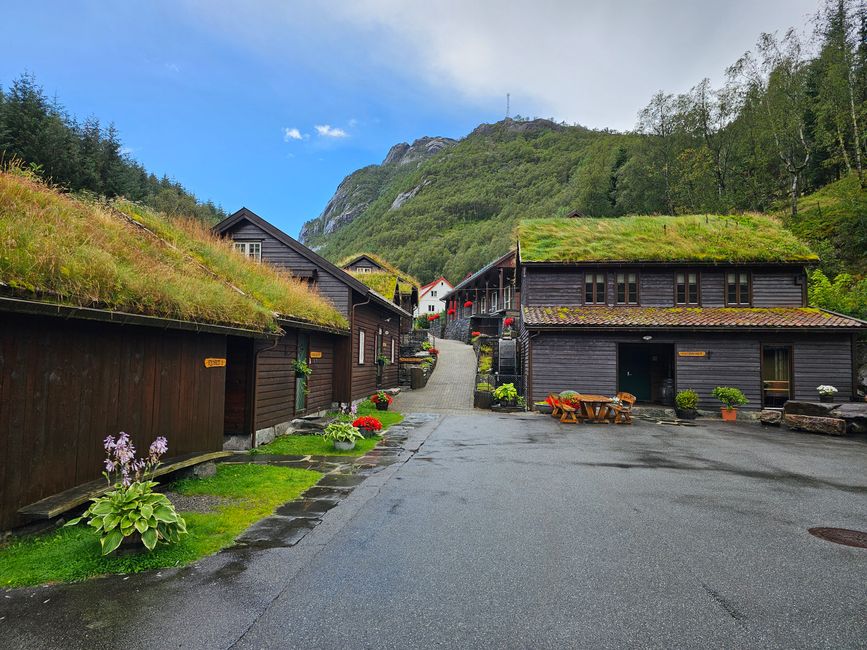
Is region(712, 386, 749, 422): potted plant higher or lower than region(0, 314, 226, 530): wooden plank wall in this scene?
lower

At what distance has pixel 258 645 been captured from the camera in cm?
337

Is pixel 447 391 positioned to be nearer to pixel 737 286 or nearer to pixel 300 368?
pixel 300 368

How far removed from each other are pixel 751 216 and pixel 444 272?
2624 inches

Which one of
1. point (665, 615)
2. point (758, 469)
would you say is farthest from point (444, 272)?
point (665, 615)

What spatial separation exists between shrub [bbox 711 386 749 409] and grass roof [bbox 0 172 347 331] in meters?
16.3

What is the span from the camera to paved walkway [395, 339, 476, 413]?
20514 millimetres

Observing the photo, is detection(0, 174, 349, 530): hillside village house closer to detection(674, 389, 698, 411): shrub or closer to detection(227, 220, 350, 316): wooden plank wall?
detection(227, 220, 350, 316): wooden plank wall

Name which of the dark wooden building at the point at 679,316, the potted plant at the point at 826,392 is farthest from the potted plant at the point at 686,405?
the potted plant at the point at 826,392

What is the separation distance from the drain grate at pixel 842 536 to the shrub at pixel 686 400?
13212 mm

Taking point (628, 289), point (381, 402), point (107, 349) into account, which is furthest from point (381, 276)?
point (107, 349)

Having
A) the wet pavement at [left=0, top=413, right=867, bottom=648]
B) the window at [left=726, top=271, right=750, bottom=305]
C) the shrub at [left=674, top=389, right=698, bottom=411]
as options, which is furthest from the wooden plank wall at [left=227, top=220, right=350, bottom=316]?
the window at [left=726, top=271, right=750, bottom=305]

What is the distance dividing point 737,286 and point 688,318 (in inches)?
152

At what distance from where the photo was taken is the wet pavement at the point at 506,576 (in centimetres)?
353

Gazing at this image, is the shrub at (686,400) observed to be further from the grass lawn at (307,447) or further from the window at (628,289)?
the grass lawn at (307,447)
